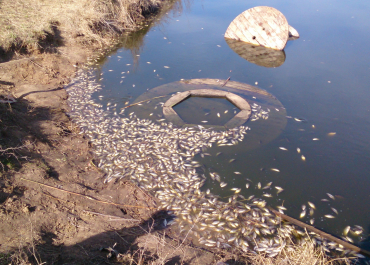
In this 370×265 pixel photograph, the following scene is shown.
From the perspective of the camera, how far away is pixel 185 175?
18.4ft

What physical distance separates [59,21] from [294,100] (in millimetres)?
9639

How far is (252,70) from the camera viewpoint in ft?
33.0

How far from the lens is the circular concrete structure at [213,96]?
7.12 metres

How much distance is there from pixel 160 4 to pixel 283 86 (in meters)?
11.1

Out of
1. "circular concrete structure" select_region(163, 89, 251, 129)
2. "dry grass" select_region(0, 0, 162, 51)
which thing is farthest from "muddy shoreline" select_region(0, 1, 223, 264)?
"dry grass" select_region(0, 0, 162, 51)

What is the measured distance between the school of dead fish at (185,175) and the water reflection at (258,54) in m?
3.76

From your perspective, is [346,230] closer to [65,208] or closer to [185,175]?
[185,175]

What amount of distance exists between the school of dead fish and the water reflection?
3764mm

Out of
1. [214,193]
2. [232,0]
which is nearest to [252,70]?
[214,193]

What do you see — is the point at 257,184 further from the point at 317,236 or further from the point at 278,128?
the point at 278,128

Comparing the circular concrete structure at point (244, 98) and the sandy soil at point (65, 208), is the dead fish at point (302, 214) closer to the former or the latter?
the sandy soil at point (65, 208)

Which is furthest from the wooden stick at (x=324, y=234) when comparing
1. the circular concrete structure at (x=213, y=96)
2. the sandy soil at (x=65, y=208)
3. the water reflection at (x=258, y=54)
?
the water reflection at (x=258, y=54)

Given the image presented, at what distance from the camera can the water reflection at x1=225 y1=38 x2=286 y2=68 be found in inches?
422

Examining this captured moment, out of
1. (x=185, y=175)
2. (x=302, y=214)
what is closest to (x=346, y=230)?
(x=302, y=214)
